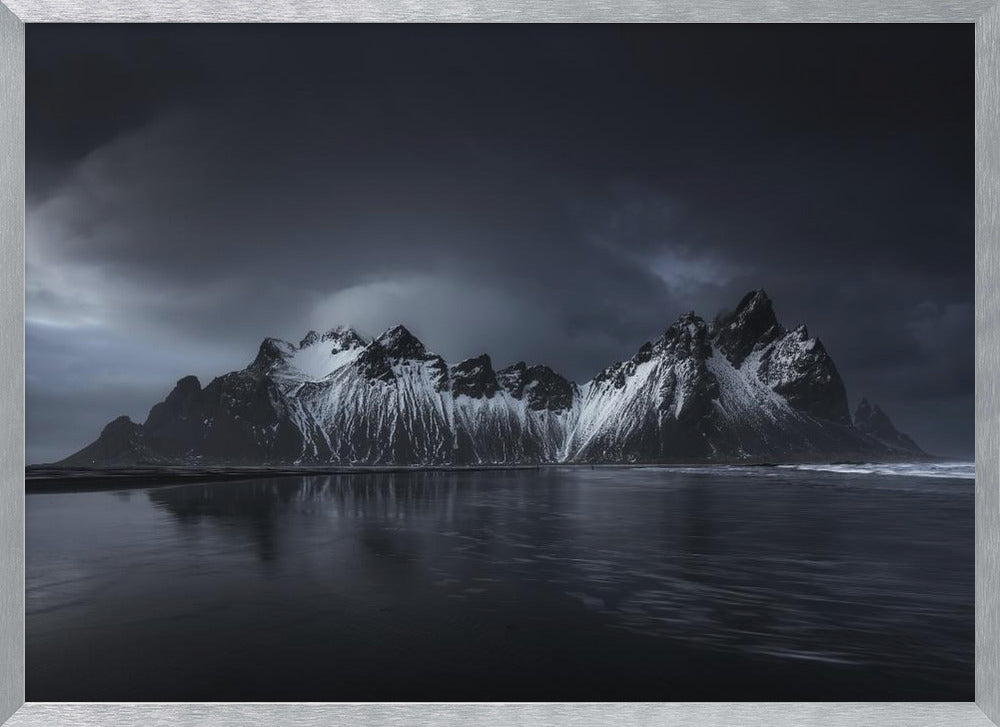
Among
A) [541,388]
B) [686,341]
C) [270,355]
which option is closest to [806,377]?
[686,341]

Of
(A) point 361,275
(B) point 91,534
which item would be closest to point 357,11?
(B) point 91,534

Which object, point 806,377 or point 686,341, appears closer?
point 806,377

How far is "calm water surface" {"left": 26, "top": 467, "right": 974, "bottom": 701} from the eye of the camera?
10.9ft

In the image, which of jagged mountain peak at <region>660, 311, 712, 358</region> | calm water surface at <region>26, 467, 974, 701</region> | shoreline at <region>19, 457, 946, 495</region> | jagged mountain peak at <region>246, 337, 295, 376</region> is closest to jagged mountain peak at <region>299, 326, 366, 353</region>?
jagged mountain peak at <region>246, 337, 295, 376</region>

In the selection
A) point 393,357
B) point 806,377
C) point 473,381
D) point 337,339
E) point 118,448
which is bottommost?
point 118,448

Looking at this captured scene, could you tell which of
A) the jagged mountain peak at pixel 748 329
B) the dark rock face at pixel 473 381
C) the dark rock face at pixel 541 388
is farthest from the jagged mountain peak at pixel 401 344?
the jagged mountain peak at pixel 748 329

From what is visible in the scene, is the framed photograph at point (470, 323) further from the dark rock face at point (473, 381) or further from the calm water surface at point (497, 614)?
the dark rock face at point (473, 381)

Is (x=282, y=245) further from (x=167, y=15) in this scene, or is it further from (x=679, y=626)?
(x=679, y=626)

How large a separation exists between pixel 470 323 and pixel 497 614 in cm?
699

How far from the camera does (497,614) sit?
436 centimetres

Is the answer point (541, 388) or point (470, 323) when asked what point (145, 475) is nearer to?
point (470, 323)

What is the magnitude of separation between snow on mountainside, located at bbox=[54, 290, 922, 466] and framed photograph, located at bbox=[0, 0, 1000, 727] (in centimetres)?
4487

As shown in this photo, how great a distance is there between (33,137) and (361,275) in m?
15.6

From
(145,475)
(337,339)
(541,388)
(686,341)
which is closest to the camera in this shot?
(145,475)
